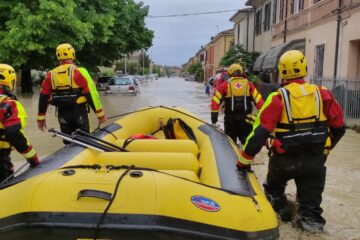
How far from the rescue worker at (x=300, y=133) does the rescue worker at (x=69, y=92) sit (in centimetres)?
293

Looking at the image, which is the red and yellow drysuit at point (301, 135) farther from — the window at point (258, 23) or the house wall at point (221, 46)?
the house wall at point (221, 46)

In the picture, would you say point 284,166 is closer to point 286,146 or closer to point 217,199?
point 286,146

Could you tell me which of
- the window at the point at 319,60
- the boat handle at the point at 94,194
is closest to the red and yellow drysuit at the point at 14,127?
the boat handle at the point at 94,194

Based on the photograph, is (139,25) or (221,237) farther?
(139,25)

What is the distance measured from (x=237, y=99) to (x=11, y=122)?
410 cm

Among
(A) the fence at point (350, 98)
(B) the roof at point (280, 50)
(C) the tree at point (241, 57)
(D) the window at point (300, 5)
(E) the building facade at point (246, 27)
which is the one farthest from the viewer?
(E) the building facade at point (246, 27)

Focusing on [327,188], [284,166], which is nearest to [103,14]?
[327,188]

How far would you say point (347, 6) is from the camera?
47.7 ft

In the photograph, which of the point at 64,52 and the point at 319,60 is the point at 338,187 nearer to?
the point at 64,52

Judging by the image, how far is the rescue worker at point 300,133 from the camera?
4.26 m

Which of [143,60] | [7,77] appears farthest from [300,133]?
[143,60]

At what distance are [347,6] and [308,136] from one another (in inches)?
459

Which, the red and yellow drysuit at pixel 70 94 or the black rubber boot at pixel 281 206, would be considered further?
the red and yellow drysuit at pixel 70 94

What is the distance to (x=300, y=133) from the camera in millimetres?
4277
